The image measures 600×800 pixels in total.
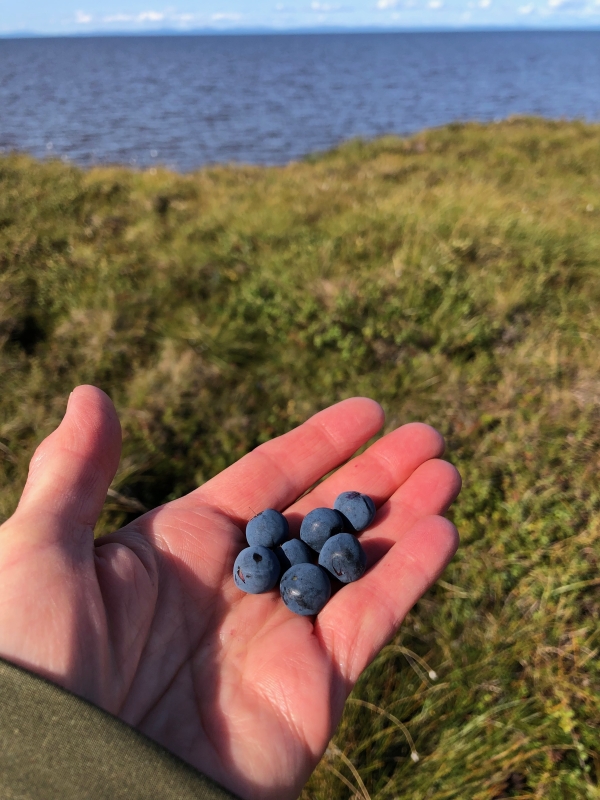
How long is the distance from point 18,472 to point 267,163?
13085 mm

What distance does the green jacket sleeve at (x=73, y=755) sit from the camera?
4.01ft

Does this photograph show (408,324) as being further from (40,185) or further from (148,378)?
(40,185)

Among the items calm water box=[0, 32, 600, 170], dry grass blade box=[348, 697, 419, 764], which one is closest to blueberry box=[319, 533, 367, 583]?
dry grass blade box=[348, 697, 419, 764]

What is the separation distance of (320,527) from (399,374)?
212 centimetres

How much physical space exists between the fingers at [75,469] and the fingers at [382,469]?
0.89 metres

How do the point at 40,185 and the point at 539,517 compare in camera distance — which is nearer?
the point at 539,517

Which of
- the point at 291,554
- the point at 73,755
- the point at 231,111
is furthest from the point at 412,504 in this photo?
the point at 231,111

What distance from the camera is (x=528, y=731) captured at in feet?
7.03

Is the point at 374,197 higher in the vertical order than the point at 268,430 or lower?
higher

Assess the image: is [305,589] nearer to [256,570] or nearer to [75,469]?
[256,570]

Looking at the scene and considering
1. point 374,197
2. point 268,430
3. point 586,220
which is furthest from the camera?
point 374,197

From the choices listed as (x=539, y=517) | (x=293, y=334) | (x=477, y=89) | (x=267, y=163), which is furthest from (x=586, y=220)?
(x=477, y=89)

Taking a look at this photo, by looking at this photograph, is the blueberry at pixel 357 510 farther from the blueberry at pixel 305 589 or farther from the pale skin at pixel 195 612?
the blueberry at pixel 305 589

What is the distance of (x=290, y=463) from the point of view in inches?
98.1
